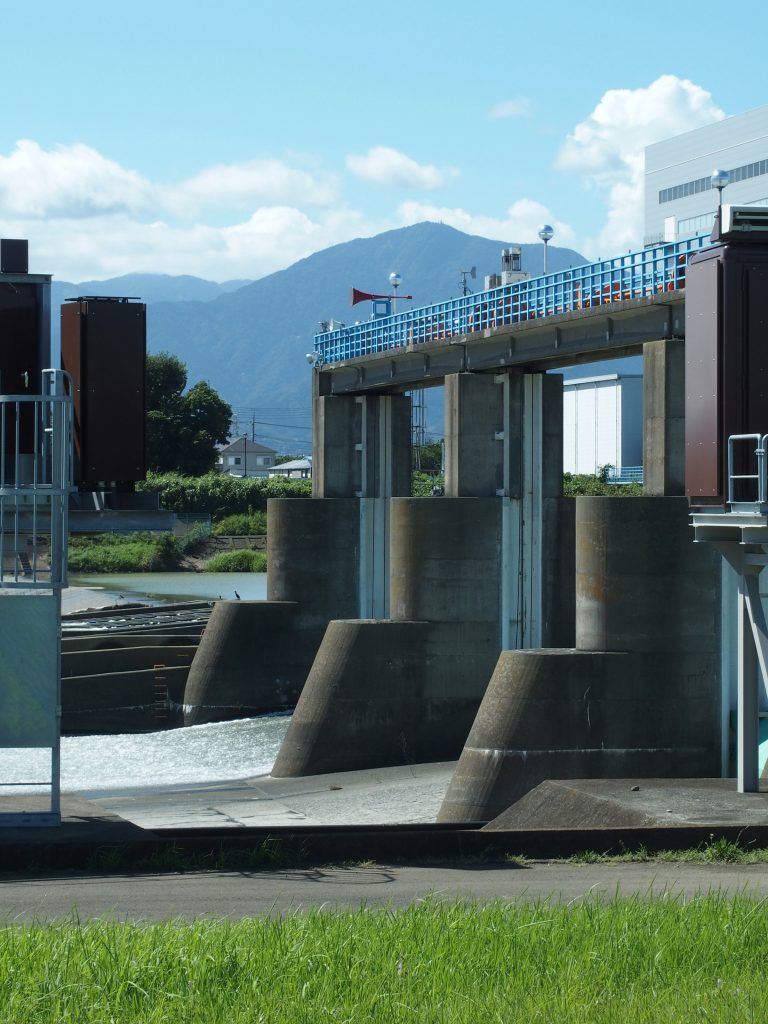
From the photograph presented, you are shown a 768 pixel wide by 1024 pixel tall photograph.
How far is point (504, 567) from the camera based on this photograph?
3038 cm

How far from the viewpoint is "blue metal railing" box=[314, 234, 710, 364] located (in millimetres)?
24703

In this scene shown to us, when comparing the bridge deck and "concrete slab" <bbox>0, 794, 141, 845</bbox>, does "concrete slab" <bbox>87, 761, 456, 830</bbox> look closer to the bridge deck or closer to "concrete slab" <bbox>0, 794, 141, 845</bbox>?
the bridge deck

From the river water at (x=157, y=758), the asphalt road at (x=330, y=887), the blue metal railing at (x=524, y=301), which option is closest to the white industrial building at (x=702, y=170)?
the blue metal railing at (x=524, y=301)

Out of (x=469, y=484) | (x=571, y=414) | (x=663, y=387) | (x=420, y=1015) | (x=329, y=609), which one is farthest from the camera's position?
(x=571, y=414)

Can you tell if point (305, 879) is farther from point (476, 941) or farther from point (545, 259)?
point (545, 259)

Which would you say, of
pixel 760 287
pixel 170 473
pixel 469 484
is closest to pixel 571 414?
pixel 170 473

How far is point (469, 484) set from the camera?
31.0m

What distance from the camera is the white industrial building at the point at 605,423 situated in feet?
251

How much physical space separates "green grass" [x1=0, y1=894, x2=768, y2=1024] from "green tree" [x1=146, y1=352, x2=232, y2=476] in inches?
3952

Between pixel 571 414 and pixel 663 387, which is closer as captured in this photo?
pixel 663 387

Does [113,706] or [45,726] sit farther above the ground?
[45,726]

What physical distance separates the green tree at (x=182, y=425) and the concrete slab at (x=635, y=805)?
306ft

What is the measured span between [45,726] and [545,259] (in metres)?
23.7

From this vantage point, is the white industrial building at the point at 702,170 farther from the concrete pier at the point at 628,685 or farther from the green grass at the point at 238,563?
the concrete pier at the point at 628,685
